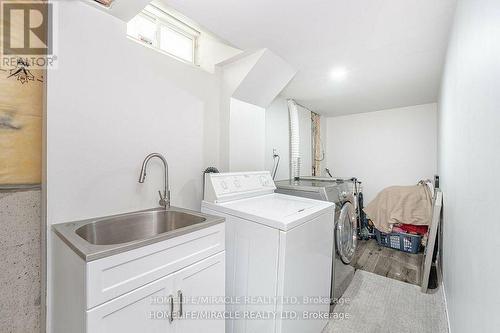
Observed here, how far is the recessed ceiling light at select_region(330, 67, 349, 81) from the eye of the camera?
231 centimetres

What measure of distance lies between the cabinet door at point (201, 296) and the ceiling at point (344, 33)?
5.29ft

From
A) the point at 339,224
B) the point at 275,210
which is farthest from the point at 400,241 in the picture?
the point at 275,210

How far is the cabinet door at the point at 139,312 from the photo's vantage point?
842 mm

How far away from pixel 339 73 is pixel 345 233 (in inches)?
69.6

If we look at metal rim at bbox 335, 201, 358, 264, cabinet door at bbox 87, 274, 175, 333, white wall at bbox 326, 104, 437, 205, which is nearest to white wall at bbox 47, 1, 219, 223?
cabinet door at bbox 87, 274, 175, 333

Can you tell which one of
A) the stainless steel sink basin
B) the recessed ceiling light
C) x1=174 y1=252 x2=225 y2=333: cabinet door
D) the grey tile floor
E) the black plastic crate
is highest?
the recessed ceiling light

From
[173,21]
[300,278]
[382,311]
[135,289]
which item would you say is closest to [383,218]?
[382,311]

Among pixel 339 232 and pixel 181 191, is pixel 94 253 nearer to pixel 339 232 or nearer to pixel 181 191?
pixel 181 191

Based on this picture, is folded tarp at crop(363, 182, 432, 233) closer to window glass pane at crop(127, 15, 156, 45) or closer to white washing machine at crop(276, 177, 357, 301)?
white washing machine at crop(276, 177, 357, 301)

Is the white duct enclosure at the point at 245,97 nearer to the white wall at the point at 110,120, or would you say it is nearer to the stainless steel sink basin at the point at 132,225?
the white wall at the point at 110,120

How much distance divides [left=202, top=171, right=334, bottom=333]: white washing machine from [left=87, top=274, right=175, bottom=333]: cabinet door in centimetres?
52

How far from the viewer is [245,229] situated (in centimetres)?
145

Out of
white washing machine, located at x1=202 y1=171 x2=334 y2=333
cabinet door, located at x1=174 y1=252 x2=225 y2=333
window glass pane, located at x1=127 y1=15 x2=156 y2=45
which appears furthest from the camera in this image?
window glass pane, located at x1=127 y1=15 x2=156 y2=45

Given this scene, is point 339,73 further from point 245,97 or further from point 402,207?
point 402,207
